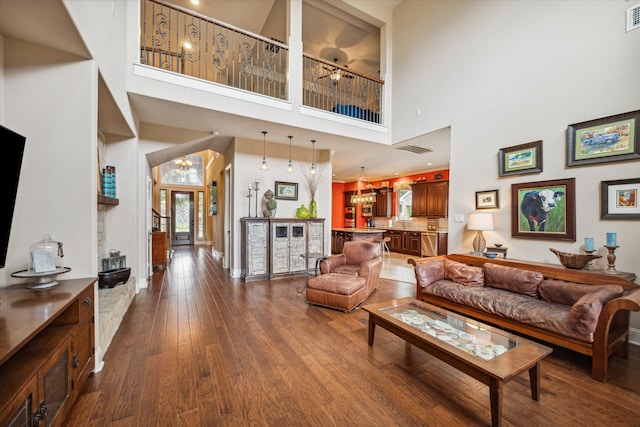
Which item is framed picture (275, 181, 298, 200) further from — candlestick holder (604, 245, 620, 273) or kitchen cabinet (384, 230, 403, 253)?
candlestick holder (604, 245, 620, 273)

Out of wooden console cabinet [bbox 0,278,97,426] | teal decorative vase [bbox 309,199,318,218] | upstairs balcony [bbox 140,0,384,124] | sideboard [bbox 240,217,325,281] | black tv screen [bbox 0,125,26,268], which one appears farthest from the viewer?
teal decorative vase [bbox 309,199,318,218]

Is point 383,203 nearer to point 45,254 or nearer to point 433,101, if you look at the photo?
point 433,101

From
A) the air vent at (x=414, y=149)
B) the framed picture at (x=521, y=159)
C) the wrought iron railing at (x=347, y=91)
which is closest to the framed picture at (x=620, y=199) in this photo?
the framed picture at (x=521, y=159)

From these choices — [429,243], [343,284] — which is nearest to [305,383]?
[343,284]

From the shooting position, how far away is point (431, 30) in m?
4.74

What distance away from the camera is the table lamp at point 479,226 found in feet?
11.8

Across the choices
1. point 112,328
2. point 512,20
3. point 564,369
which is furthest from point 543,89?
point 112,328

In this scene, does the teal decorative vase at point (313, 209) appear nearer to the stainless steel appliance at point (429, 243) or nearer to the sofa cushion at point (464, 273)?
the sofa cushion at point (464, 273)

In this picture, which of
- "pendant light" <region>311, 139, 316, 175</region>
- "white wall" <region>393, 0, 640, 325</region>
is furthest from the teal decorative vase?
"white wall" <region>393, 0, 640, 325</region>

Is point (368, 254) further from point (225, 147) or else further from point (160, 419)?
point (225, 147)

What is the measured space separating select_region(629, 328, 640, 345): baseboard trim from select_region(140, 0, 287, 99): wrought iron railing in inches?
200

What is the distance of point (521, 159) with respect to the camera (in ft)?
11.3

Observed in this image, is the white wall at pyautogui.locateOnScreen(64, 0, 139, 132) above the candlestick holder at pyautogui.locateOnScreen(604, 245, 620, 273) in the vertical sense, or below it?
above

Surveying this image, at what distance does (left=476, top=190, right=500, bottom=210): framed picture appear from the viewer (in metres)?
3.73
